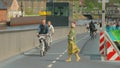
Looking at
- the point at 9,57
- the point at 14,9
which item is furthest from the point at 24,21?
the point at 9,57

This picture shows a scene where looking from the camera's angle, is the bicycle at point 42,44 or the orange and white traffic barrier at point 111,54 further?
the bicycle at point 42,44

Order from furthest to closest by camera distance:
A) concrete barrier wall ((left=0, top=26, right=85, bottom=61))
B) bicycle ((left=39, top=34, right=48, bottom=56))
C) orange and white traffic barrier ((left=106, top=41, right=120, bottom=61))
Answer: bicycle ((left=39, top=34, right=48, bottom=56)), concrete barrier wall ((left=0, top=26, right=85, bottom=61)), orange and white traffic barrier ((left=106, top=41, right=120, bottom=61))

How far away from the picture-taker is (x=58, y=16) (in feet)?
245

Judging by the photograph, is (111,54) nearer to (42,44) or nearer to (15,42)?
(42,44)

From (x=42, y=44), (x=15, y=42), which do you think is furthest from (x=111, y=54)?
(x=15, y=42)

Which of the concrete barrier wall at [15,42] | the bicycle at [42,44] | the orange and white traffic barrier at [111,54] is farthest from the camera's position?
the bicycle at [42,44]

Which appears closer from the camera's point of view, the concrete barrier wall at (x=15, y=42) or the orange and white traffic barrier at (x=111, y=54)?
the orange and white traffic barrier at (x=111, y=54)

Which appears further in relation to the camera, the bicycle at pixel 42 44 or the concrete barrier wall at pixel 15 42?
the bicycle at pixel 42 44

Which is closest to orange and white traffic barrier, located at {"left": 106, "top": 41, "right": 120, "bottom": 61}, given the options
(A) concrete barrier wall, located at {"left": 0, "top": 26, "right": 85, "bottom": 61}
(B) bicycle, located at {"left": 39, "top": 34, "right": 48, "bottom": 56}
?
(B) bicycle, located at {"left": 39, "top": 34, "right": 48, "bottom": 56}

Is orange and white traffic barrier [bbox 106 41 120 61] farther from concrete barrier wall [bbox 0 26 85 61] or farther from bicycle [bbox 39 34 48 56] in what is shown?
concrete barrier wall [bbox 0 26 85 61]

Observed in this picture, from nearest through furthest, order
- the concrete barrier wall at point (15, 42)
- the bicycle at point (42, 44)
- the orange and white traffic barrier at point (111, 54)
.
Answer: the orange and white traffic barrier at point (111, 54), the concrete barrier wall at point (15, 42), the bicycle at point (42, 44)

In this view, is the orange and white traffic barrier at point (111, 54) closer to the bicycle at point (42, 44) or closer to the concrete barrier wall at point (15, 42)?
the bicycle at point (42, 44)

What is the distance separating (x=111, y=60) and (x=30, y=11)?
537 feet

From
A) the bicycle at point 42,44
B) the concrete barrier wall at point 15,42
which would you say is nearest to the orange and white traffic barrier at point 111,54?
the bicycle at point 42,44
